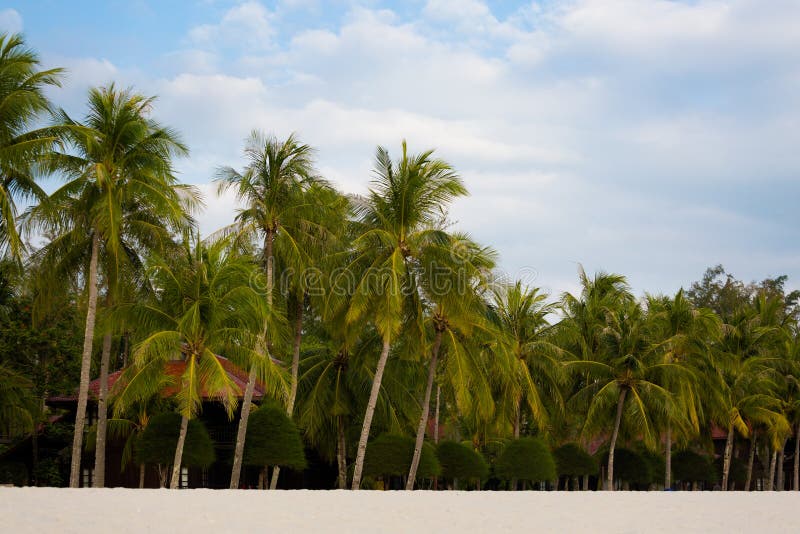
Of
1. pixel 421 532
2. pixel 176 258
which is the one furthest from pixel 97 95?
pixel 421 532

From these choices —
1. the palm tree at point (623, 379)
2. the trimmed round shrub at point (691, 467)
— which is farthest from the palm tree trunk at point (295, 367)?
the trimmed round shrub at point (691, 467)

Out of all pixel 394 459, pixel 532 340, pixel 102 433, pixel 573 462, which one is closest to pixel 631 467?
pixel 573 462

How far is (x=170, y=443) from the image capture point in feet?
85.8

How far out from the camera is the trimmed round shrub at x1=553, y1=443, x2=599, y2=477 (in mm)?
35656

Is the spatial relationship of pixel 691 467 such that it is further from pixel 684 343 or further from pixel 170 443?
pixel 170 443

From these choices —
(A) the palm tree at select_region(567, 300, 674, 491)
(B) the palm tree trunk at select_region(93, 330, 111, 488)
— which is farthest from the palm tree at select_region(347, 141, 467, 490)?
(A) the palm tree at select_region(567, 300, 674, 491)

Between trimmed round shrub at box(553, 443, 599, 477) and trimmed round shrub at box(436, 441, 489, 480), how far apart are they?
18.6ft

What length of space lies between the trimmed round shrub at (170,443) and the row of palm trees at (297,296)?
1019mm

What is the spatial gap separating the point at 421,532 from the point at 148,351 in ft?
37.8

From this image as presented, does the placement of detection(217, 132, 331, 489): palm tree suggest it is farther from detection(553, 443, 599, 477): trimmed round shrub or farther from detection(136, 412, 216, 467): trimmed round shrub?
detection(553, 443, 599, 477): trimmed round shrub

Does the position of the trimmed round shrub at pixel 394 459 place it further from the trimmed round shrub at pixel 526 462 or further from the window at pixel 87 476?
the window at pixel 87 476

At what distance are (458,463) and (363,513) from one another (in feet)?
54.4

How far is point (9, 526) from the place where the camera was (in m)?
11.8

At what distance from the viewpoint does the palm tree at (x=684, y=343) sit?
36.2m
